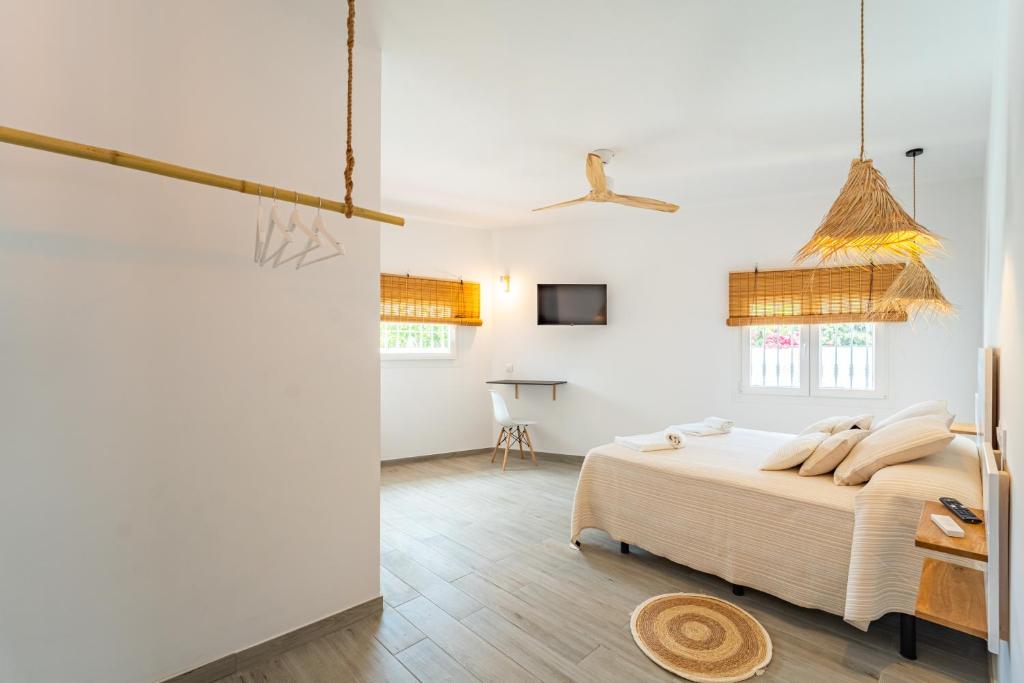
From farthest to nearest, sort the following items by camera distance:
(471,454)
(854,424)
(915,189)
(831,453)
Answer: (471,454) → (915,189) → (854,424) → (831,453)

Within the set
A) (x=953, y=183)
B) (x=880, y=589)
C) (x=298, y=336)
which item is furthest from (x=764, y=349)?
(x=298, y=336)

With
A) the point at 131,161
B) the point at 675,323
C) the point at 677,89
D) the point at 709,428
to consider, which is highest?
the point at 677,89

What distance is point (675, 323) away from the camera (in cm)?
540

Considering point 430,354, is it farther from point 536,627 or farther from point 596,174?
point 536,627

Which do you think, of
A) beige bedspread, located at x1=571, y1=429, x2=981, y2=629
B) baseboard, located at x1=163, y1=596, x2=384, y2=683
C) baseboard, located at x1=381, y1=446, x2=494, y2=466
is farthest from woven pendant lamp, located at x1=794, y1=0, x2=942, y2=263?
baseboard, located at x1=381, y1=446, x2=494, y2=466

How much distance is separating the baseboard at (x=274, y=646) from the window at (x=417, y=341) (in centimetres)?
347

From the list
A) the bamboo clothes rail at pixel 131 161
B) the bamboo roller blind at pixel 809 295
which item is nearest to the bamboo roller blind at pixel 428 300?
the bamboo roller blind at pixel 809 295

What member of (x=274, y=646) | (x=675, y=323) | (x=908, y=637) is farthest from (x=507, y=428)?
(x=908, y=637)

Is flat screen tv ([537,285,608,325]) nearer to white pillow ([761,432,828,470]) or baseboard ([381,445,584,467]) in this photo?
baseboard ([381,445,584,467])

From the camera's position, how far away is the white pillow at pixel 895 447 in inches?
90.4

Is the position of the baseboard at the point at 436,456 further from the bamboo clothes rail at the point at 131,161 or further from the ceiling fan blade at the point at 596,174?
the bamboo clothes rail at the point at 131,161

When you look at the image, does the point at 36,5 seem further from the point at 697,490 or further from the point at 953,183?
the point at 953,183

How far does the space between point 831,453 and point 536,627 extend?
68.6 inches

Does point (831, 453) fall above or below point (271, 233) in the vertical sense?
below
